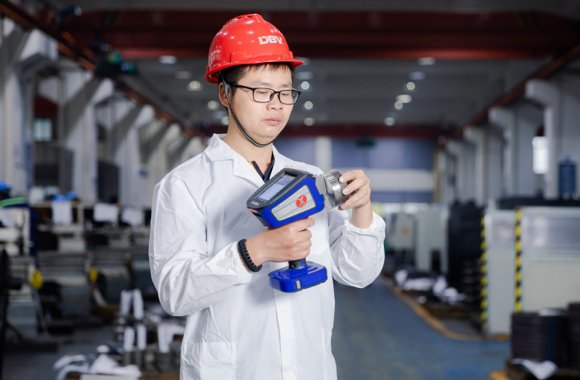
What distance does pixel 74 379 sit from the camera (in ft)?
10.7

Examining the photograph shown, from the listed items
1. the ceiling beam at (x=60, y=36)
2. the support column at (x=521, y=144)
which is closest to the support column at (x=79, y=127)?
the ceiling beam at (x=60, y=36)

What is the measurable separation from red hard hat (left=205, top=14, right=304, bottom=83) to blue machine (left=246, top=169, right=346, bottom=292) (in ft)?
1.03

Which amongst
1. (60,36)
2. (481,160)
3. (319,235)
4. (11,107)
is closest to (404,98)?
(481,160)

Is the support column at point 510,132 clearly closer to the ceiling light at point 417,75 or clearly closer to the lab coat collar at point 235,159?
the ceiling light at point 417,75

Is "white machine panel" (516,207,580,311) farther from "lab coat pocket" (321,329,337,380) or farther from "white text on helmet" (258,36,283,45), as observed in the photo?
"white text on helmet" (258,36,283,45)

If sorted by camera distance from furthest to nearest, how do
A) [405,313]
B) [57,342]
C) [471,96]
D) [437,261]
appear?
[471,96] → [437,261] → [405,313] → [57,342]

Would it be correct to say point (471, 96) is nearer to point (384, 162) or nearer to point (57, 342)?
point (384, 162)

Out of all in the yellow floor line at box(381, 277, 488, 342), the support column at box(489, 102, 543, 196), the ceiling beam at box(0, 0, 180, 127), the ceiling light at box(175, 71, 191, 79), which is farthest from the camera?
the ceiling light at box(175, 71, 191, 79)

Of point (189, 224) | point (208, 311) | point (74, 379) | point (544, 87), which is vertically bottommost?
point (74, 379)

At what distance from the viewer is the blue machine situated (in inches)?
52.1

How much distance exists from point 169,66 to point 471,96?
9.32 m

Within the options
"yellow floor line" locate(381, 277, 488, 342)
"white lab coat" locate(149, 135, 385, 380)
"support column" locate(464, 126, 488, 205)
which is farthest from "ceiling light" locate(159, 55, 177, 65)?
"white lab coat" locate(149, 135, 385, 380)

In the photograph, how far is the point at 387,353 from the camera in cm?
626

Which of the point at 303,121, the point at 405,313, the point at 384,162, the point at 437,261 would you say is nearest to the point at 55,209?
the point at 405,313
